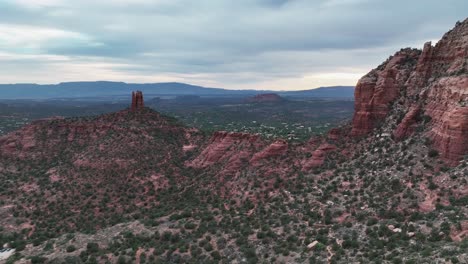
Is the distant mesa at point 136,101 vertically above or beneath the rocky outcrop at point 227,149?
above

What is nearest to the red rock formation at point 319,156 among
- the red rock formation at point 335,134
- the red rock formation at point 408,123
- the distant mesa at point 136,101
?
the red rock formation at point 335,134

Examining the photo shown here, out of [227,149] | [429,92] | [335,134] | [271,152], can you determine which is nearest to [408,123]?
[429,92]

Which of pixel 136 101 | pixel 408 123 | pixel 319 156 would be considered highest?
pixel 136 101

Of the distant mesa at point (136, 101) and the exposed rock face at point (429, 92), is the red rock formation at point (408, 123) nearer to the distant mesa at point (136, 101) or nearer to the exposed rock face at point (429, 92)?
the exposed rock face at point (429, 92)

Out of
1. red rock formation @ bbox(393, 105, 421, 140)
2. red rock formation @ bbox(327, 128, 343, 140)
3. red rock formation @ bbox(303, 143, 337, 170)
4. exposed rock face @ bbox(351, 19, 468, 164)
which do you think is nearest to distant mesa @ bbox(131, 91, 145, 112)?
red rock formation @ bbox(327, 128, 343, 140)

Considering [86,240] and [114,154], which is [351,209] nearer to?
[86,240]

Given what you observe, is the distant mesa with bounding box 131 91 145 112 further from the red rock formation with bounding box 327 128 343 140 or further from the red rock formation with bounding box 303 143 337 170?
the red rock formation with bounding box 303 143 337 170

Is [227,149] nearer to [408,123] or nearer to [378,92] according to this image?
[378,92]

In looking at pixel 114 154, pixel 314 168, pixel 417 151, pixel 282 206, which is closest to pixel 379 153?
pixel 417 151
